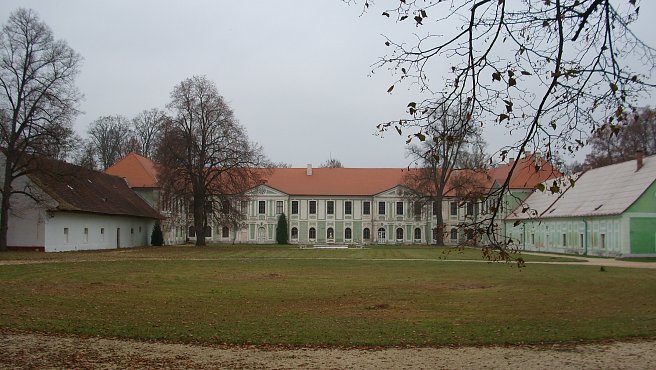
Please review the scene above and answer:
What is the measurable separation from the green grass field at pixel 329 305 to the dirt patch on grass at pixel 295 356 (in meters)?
0.63

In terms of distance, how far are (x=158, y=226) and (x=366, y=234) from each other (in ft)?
86.0

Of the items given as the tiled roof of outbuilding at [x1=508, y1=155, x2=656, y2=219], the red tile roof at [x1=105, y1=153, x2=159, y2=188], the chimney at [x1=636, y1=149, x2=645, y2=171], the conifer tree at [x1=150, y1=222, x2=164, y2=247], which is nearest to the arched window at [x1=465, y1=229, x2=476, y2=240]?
the tiled roof of outbuilding at [x1=508, y1=155, x2=656, y2=219]

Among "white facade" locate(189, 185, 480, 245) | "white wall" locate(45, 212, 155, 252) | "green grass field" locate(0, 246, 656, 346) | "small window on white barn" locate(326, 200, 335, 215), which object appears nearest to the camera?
"green grass field" locate(0, 246, 656, 346)

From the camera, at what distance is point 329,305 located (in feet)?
51.8

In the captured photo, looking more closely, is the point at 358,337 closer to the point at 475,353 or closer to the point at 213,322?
the point at 475,353

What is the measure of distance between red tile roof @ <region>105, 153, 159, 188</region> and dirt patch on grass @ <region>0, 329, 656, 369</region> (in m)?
57.7

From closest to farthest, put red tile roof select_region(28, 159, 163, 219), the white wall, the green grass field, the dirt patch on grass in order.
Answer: the dirt patch on grass
the green grass field
red tile roof select_region(28, 159, 163, 219)
the white wall

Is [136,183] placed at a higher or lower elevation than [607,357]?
higher

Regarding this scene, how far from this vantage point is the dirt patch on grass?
857 cm

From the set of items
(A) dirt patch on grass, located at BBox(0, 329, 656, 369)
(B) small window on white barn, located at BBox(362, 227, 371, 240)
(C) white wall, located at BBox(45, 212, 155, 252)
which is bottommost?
(B) small window on white barn, located at BBox(362, 227, 371, 240)

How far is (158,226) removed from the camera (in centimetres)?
6131

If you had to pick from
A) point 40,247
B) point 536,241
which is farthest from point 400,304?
point 536,241

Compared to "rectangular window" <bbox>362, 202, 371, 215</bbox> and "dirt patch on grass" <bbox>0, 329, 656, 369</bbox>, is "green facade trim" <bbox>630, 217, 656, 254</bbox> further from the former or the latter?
"rectangular window" <bbox>362, 202, 371, 215</bbox>

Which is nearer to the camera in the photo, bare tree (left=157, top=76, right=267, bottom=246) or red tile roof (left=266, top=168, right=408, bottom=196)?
bare tree (left=157, top=76, right=267, bottom=246)
